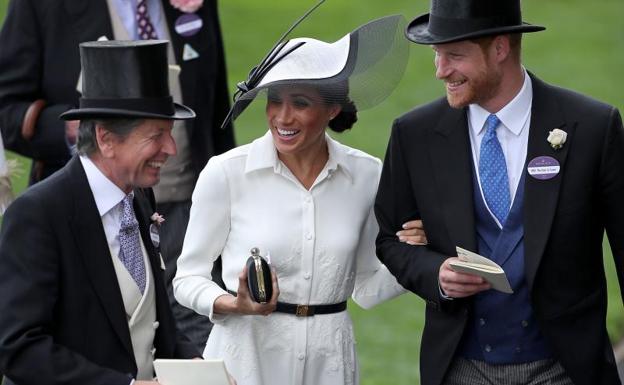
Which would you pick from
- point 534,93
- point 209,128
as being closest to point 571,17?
point 209,128

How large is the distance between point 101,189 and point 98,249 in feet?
0.76

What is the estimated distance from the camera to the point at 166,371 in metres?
6.40

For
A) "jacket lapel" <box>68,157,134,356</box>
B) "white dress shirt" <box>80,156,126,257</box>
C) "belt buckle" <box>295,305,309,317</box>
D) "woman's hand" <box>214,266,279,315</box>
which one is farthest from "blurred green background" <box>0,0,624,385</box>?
"jacket lapel" <box>68,157,134,356</box>

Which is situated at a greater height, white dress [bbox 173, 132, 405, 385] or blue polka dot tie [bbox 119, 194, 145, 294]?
blue polka dot tie [bbox 119, 194, 145, 294]

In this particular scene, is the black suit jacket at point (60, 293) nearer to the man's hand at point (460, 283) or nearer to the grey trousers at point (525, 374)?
the man's hand at point (460, 283)

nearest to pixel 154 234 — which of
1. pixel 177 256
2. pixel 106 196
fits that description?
pixel 106 196

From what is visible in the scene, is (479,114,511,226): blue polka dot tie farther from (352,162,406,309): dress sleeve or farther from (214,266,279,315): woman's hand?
(214,266,279,315): woman's hand

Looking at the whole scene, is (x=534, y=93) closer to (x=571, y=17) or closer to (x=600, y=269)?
(x=600, y=269)

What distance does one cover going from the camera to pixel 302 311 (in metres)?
7.39

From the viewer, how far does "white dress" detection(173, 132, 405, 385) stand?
7.37 meters

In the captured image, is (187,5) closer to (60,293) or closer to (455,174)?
(455,174)

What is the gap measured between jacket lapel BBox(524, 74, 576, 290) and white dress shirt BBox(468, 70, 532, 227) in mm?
40

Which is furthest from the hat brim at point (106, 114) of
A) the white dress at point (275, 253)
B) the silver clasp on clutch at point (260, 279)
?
the white dress at point (275, 253)

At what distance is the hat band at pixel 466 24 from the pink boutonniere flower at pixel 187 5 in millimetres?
2321
